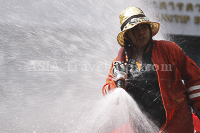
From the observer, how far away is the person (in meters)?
1.79

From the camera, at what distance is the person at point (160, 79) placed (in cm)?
179

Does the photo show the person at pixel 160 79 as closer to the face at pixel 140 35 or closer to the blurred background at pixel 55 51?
the face at pixel 140 35

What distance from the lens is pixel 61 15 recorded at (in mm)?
6852

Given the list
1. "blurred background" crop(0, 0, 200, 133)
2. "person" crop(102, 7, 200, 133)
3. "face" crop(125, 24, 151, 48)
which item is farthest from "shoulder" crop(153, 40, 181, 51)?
"blurred background" crop(0, 0, 200, 133)

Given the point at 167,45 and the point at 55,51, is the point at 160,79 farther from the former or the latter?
the point at 55,51

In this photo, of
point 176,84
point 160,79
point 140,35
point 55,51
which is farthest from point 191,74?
point 55,51

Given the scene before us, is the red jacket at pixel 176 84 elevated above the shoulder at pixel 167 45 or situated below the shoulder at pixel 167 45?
below

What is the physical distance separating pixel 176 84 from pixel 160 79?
7.6 inches

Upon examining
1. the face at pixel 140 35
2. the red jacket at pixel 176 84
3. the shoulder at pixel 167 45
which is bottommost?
the red jacket at pixel 176 84

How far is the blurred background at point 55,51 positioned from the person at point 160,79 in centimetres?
361

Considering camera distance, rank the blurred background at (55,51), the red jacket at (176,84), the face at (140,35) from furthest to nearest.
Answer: the blurred background at (55,51), the face at (140,35), the red jacket at (176,84)

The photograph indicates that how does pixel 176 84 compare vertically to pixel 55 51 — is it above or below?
below

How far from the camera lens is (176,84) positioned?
1.87 meters

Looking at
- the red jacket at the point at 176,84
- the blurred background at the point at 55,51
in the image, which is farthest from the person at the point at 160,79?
the blurred background at the point at 55,51
